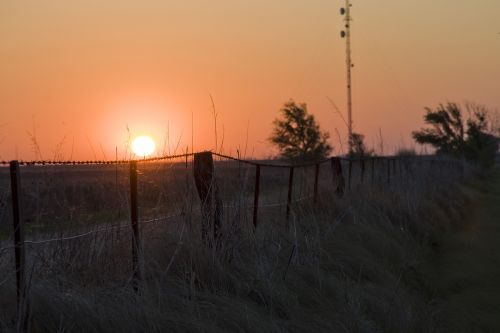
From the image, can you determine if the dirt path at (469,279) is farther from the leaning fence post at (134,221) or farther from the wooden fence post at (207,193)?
the leaning fence post at (134,221)

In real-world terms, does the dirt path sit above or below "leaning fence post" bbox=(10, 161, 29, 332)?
below

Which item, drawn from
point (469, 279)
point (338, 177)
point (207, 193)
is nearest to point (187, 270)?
point (207, 193)

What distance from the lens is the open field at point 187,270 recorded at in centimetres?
517

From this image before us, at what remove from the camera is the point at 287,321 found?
18.5 ft

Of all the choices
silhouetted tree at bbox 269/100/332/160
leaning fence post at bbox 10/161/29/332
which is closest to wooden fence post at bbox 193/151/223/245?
leaning fence post at bbox 10/161/29/332

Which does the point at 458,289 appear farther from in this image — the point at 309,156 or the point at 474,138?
the point at 474,138

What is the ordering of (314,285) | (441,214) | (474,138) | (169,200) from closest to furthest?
(314,285), (169,200), (441,214), (474,138)

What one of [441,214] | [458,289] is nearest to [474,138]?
[441,214]

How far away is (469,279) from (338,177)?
4165 mm

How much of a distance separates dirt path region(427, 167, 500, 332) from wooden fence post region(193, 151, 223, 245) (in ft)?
8.06

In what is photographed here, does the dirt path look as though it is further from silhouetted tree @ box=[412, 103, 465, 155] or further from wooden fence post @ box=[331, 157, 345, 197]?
silhouetted tree @ box=[412, 103, 465, 155]

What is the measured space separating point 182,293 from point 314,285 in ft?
4.93

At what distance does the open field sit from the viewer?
5.17 metres

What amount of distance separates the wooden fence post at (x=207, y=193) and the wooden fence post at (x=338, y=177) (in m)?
5.70
